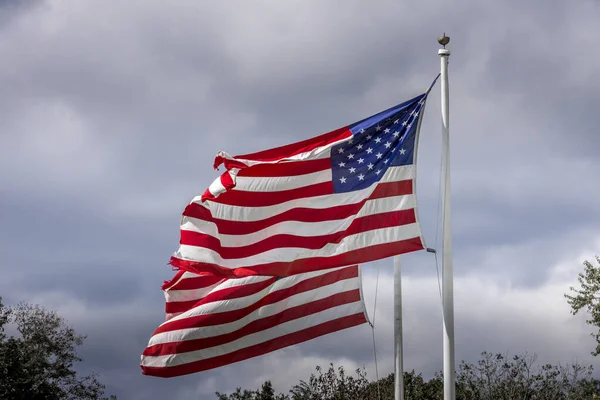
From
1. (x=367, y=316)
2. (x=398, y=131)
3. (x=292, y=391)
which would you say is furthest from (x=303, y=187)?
(x=292, y=391)

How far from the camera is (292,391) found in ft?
153

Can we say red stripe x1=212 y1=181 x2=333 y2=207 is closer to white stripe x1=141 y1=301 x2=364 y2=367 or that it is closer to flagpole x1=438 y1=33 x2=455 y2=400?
flagpole x1=438 y1=33 x2=455 y2=400

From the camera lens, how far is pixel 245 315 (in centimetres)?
1494

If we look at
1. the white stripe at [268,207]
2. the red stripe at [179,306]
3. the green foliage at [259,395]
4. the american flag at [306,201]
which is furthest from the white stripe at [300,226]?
the green foliage at [259,395]

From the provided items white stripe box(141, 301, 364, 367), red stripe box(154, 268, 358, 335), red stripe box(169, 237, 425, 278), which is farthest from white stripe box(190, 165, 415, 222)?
white stripe box(141, 301, 364, 367)

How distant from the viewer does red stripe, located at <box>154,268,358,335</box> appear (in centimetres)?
1487

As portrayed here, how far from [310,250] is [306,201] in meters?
0.86

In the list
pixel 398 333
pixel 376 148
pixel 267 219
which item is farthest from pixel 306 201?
pixel 398 333

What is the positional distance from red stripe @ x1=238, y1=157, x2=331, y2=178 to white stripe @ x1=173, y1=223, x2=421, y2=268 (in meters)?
1.27

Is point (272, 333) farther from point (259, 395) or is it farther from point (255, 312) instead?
point (259, 395)

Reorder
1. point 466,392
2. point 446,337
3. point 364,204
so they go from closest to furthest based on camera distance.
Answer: point 446,337 → point 364,204 → point 466,392

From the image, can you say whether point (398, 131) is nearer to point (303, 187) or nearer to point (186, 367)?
point (303, 187)

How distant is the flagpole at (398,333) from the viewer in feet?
45.2

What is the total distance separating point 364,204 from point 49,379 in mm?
40163
